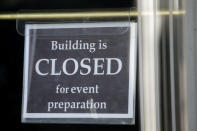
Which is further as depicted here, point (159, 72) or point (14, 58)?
point (14, 58)

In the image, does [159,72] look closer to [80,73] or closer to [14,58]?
[80,73]

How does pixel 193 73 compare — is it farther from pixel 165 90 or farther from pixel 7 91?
pixel 7 91

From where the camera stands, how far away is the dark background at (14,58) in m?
2.57

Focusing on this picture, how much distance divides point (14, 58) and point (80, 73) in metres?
0.40

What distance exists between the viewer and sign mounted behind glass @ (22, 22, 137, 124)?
2553 millimetres

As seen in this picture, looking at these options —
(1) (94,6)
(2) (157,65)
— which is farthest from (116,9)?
(2) (157,65)

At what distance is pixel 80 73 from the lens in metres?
2.59

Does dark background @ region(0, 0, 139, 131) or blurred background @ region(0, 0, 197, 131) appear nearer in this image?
blurred background @ region(0, 0, 197, 131)

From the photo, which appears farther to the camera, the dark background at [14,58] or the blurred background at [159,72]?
the dark background at [14,58]

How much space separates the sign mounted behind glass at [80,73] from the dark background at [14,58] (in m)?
0.04

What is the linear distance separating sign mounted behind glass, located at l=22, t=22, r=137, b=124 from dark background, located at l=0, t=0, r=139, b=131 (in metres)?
0.04

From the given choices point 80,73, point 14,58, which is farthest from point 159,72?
point 14,58

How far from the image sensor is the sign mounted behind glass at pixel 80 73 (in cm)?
255

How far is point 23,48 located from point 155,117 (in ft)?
2.83
